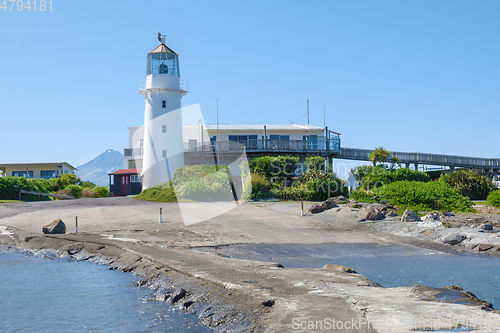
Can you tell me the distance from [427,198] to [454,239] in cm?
1010

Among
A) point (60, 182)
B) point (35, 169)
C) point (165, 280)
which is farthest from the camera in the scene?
point (35, 169)

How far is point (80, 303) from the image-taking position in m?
11.2

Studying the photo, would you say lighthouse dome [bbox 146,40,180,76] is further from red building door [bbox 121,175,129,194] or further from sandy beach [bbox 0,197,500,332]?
sandy beach [bbox 0,197,500,332]

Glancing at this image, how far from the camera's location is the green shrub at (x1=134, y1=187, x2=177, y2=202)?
3553cm

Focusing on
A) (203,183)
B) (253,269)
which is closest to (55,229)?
(253,269)

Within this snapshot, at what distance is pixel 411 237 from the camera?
21250 mm

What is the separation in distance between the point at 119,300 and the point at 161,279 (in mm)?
1458

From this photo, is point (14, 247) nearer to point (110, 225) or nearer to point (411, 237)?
point (110, 225)

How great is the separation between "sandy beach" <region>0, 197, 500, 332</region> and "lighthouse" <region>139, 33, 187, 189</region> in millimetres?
13987

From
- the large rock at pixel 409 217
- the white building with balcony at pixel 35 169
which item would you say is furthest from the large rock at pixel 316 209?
the white building with balcony at pixel 35 169

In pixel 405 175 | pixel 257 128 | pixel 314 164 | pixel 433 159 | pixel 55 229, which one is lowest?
pixel 55 229

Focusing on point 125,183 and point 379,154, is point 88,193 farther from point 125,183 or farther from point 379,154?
point 379,154

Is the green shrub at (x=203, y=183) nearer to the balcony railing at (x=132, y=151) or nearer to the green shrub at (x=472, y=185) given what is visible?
the balcony railing at (x=132, y=151)

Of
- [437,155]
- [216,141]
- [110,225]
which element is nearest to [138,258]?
[110,225]
